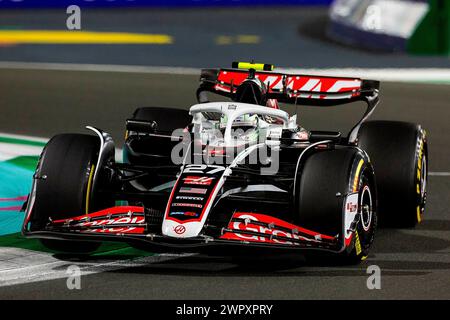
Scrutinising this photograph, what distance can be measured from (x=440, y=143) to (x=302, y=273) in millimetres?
6653

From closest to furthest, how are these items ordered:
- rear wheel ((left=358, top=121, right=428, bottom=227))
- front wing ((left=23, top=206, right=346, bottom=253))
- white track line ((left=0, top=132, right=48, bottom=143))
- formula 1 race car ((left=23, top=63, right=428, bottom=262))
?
front wing ((left=23, top=206, right=346, bottom=253))
formula 1 race car ((left=23, top=63, right=428, bottom=262))
rear wheel ((left=358, top=121, right=428, bottom=227))
white track line ((left=0, top=132, right=48, bottom=143))

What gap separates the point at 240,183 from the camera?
9055 millimetres

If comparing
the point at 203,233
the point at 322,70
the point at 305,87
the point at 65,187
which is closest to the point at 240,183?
the point at 203,233

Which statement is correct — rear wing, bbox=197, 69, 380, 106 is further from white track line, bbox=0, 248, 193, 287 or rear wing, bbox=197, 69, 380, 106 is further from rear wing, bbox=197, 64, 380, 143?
white track line, bbox=0, 248, 193, 287

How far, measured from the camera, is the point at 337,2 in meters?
27.0

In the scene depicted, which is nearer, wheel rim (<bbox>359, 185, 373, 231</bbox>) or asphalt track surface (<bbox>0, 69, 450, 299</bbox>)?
asphalt track surface (<bbox>0, 69, 450, 299</bbox>)

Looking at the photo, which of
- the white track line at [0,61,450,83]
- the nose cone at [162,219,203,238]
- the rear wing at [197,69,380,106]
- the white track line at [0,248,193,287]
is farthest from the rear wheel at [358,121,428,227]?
the white track line at [0,61,450,83]

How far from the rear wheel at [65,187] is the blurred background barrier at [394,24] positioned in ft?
49.2

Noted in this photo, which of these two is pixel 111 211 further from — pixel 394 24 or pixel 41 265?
pixel 394 24

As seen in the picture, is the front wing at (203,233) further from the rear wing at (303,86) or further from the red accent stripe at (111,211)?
the rear wing at (303,86)

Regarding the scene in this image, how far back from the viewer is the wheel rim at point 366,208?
29.6 feet

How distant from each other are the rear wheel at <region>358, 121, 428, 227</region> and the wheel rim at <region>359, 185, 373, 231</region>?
89 cm

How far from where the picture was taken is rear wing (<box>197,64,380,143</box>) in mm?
10414

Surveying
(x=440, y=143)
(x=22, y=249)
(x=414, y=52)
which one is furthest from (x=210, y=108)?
(x=414, y=52)
